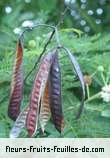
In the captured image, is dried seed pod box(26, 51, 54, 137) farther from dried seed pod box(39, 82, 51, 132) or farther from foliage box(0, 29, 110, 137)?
foliage box(0, 29, 110, 137)

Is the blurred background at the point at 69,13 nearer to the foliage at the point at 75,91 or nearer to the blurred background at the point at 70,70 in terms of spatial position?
the blurred background at the point at 70,70

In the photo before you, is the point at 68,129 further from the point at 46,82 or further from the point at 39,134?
the point at 46,82

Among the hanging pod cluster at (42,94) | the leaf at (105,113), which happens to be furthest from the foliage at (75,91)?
the hanging pod cluster at (42,94)

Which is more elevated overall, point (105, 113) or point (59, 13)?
point (59, 13)

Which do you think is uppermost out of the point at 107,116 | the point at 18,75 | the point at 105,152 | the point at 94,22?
the point at 94,22

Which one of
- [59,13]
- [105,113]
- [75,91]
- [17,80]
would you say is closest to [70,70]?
[75,91]

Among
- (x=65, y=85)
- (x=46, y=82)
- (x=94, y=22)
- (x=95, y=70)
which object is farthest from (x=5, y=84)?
(x=94, y=22)

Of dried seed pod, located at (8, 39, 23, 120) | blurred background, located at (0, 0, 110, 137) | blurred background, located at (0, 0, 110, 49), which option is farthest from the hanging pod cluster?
blurred background, located at (0, 0, 110, 49)

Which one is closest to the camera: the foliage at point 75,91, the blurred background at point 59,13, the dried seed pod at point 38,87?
the dried seed pod at point 38,87

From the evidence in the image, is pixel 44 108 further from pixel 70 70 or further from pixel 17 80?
pixel 70 70
